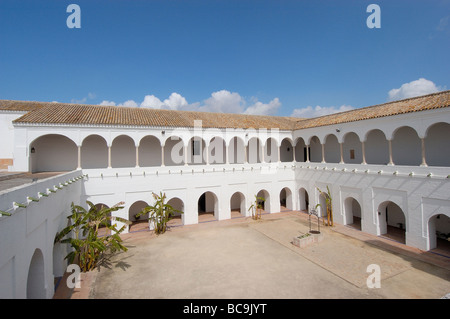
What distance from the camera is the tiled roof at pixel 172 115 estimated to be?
45.2 feet

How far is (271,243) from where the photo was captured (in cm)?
1374

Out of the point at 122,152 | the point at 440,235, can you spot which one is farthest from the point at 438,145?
the point at 122,152

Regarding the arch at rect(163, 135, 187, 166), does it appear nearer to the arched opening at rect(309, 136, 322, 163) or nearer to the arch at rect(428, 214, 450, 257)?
the arched opening at rect(309, 136, 322, 163)

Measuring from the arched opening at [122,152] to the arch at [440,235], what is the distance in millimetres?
19922

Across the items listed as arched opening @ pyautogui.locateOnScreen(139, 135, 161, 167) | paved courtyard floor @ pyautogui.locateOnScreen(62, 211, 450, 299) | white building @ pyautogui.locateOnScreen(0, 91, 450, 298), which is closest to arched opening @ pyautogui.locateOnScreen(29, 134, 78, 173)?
white building @ pyautogui.locateOnScreen(0, 91, 450, 298)

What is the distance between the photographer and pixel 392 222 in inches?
658

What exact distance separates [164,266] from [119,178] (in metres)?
7.60

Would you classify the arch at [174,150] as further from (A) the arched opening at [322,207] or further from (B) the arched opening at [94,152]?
(A) the arched opening at [322,207]

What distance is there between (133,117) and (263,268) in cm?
1385

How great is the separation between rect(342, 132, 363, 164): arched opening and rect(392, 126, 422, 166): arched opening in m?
2.56

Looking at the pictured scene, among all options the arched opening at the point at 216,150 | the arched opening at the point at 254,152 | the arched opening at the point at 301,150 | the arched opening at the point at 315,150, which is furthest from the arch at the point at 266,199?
the arched opening at the point at 315,150

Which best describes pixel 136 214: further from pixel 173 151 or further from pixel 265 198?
pixel 265 198
